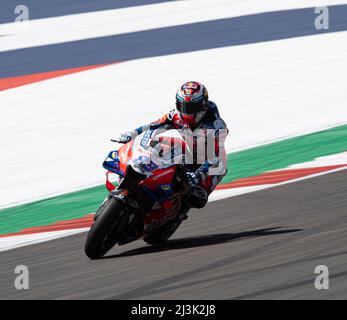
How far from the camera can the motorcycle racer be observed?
8953mm

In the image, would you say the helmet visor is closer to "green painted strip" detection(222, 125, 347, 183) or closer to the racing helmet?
the racing helmet

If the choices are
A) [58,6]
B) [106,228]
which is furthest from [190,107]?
[58,6]

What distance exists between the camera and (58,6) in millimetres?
22359

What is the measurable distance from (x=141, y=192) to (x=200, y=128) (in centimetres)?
89

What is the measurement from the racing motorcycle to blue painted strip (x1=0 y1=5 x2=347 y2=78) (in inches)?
389

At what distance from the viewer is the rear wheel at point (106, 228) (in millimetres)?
8633

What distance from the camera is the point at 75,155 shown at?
14.3 m

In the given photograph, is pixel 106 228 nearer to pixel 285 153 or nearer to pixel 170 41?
pixel 285 153

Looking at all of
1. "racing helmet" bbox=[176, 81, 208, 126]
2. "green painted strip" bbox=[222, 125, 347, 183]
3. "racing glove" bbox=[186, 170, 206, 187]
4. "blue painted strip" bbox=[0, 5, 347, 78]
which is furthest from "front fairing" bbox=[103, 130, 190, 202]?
"blue painted strip" bbox=[0, 5, 347, 78]

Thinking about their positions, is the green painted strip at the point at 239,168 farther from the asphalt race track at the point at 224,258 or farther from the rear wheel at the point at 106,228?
the rear wheel at the point at 106,228

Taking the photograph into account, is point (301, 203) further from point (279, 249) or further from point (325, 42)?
point (325, 42)

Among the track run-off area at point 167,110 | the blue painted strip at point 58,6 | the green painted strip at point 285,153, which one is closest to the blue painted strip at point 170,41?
the track run-off area at point 167,110

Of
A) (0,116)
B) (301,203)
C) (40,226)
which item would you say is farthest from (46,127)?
(301,203)

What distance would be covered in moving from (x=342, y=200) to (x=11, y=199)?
4.10 metres
